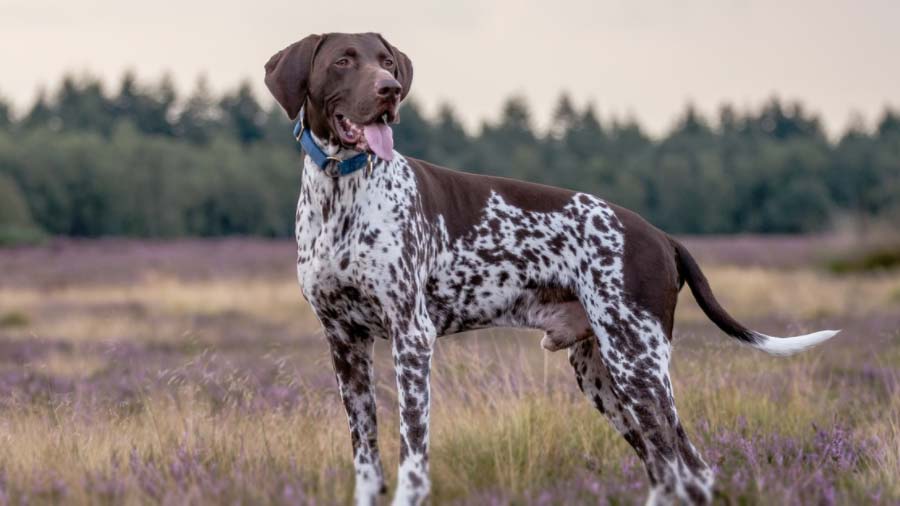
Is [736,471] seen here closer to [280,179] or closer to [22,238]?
[22,238]

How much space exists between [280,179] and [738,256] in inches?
1581

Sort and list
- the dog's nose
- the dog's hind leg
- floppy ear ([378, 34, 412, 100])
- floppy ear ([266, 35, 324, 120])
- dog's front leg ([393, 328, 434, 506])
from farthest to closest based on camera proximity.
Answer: floppy ear ([378, 34, 412, 100]) → the dog's hind leg → floppy ear ([266, 35, 324, 120]) → dog's front leg ([393, 328, 434, 506]) → the dog's nose

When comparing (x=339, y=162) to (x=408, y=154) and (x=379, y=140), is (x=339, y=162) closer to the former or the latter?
(x=379, y=140)

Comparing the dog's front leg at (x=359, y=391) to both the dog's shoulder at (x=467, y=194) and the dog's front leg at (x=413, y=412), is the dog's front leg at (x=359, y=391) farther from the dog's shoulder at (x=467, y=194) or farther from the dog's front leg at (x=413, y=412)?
the dog's shoulder at (x=467, y=194)

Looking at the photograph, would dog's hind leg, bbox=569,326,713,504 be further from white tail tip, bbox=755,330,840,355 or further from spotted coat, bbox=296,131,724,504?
white tail tip, bbox=755,330,840,355

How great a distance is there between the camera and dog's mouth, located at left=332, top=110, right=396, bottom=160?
466cm

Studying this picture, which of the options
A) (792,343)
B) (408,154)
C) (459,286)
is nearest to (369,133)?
(459,286)

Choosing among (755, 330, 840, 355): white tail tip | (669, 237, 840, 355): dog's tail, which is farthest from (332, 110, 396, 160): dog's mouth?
(755, 330, 840, 355): white tail tip

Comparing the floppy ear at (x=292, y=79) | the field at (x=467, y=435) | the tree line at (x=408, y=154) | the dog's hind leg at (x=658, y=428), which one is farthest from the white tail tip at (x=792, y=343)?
the tree line at (x=408, y=154)

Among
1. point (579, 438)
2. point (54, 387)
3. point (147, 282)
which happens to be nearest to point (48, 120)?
point (147, 282)

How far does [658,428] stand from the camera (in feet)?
16.5

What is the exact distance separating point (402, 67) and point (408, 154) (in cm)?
6920

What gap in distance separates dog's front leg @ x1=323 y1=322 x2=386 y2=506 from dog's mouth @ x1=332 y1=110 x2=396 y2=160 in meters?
0.88

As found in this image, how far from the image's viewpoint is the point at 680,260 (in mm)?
5410
